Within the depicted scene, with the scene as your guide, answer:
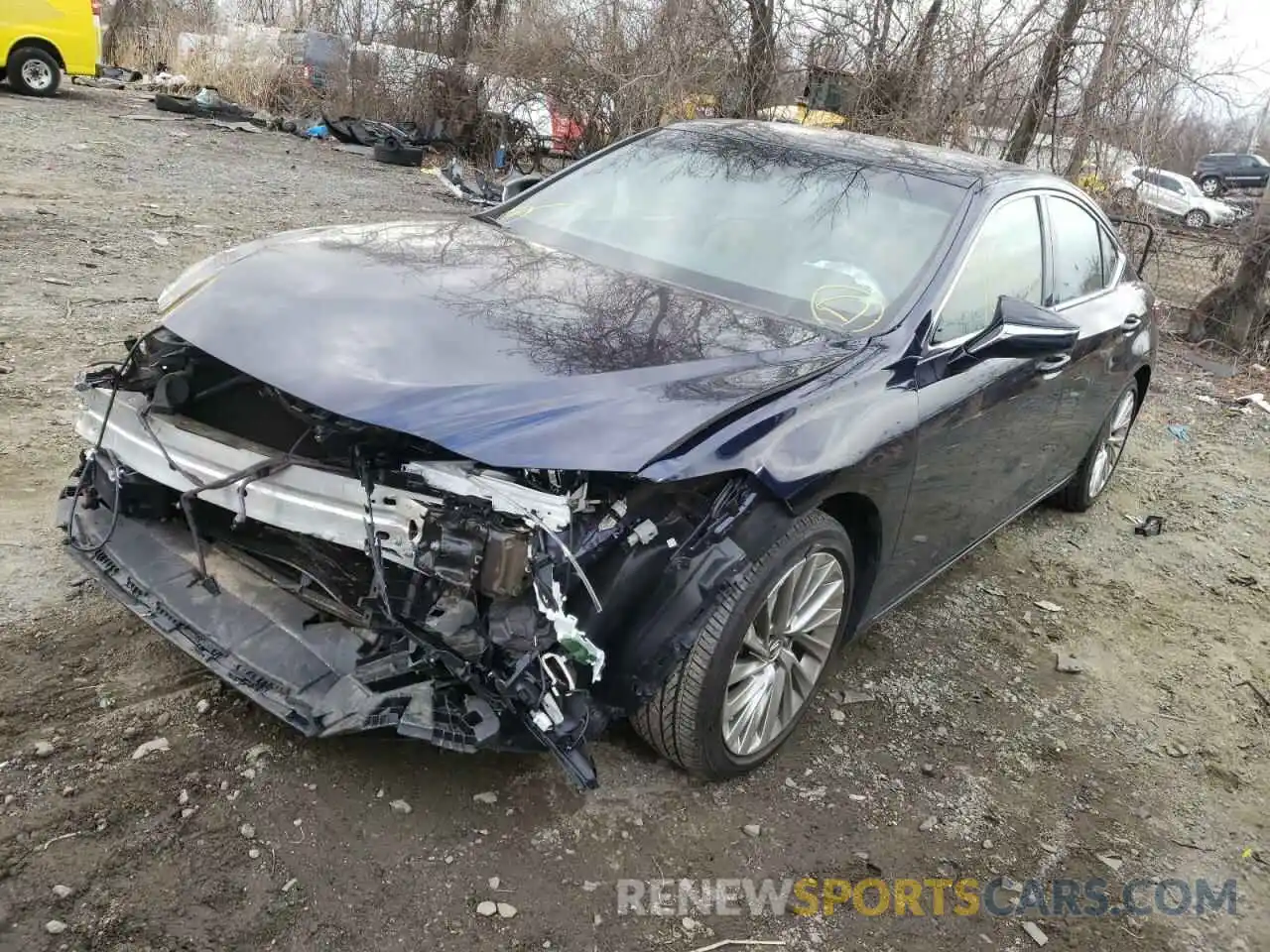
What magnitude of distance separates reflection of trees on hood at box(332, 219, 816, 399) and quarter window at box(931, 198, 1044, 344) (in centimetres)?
60

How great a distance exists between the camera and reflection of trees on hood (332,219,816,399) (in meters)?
2.61

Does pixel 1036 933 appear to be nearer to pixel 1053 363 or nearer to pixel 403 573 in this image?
pixel 403 573

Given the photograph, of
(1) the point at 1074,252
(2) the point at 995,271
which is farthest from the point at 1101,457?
(2) the point at 995,271

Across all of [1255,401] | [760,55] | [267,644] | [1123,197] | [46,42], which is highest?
[760,55]

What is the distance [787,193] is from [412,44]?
618 inches

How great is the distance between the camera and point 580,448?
2238 millimetres

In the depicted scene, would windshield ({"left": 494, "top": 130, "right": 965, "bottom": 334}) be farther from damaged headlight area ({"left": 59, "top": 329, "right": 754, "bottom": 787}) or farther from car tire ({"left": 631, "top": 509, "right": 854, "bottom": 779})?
damaged headlight area ({"left": 59, "top": 329, "right": 754, "bottom": 787})

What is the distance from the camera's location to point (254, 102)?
18297 mm

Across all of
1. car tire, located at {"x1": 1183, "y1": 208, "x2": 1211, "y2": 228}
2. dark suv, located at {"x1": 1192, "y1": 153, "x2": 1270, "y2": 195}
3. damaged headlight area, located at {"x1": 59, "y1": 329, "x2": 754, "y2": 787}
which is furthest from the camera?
dark suv, located at {"x1": 1192, "y1": 153, "x2": 1270, "y2": 195}

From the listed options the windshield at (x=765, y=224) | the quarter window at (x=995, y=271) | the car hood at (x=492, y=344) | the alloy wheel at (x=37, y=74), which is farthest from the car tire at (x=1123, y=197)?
the alloy wheel at (x=37, y=74)

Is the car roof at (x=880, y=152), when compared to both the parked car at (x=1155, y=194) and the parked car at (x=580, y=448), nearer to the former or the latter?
the parked car at (x=580, y=448)

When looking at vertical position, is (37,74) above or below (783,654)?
above

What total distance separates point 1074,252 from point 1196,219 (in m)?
7.88

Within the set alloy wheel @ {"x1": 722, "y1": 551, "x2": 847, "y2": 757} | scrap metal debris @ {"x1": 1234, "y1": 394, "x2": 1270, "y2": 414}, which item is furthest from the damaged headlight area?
scrap metal debris @ {"x1": 1234, "y1": 394, "x2": 1270, "y2": 414}
